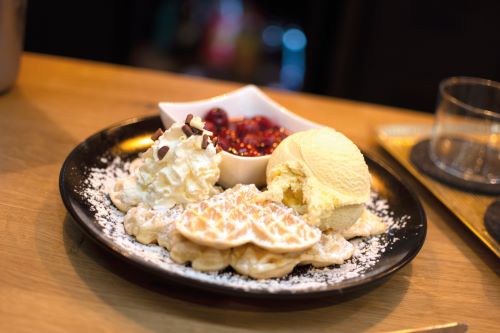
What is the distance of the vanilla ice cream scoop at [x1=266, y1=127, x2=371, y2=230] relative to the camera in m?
1.19

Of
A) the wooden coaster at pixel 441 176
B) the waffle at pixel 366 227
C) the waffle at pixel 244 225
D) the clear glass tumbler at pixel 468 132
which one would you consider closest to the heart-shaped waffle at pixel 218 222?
the waffle at pixel 244 225

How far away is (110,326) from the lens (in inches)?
38.1

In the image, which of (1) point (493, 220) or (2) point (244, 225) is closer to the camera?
(2) point (244, 225)

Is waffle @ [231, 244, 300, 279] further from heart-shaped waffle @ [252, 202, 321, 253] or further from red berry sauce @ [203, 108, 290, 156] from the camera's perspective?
red berry sauce @ [203, 108, 290, 156]

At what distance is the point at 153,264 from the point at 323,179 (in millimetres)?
420

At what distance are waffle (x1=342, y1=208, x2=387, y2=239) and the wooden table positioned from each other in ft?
0.35

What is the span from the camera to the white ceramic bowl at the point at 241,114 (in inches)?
51.0

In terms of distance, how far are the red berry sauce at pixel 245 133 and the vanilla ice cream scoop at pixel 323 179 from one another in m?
0.12

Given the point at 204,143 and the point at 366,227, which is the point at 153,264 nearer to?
the point at 204,143

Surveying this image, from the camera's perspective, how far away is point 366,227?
1271mm

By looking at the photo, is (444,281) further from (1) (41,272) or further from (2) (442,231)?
(1) (41,272)

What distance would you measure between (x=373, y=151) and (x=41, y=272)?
1153 mm

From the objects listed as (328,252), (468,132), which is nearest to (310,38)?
(468,132)

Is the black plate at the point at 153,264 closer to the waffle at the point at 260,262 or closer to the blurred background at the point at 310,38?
the waffle at the point at 260,262
